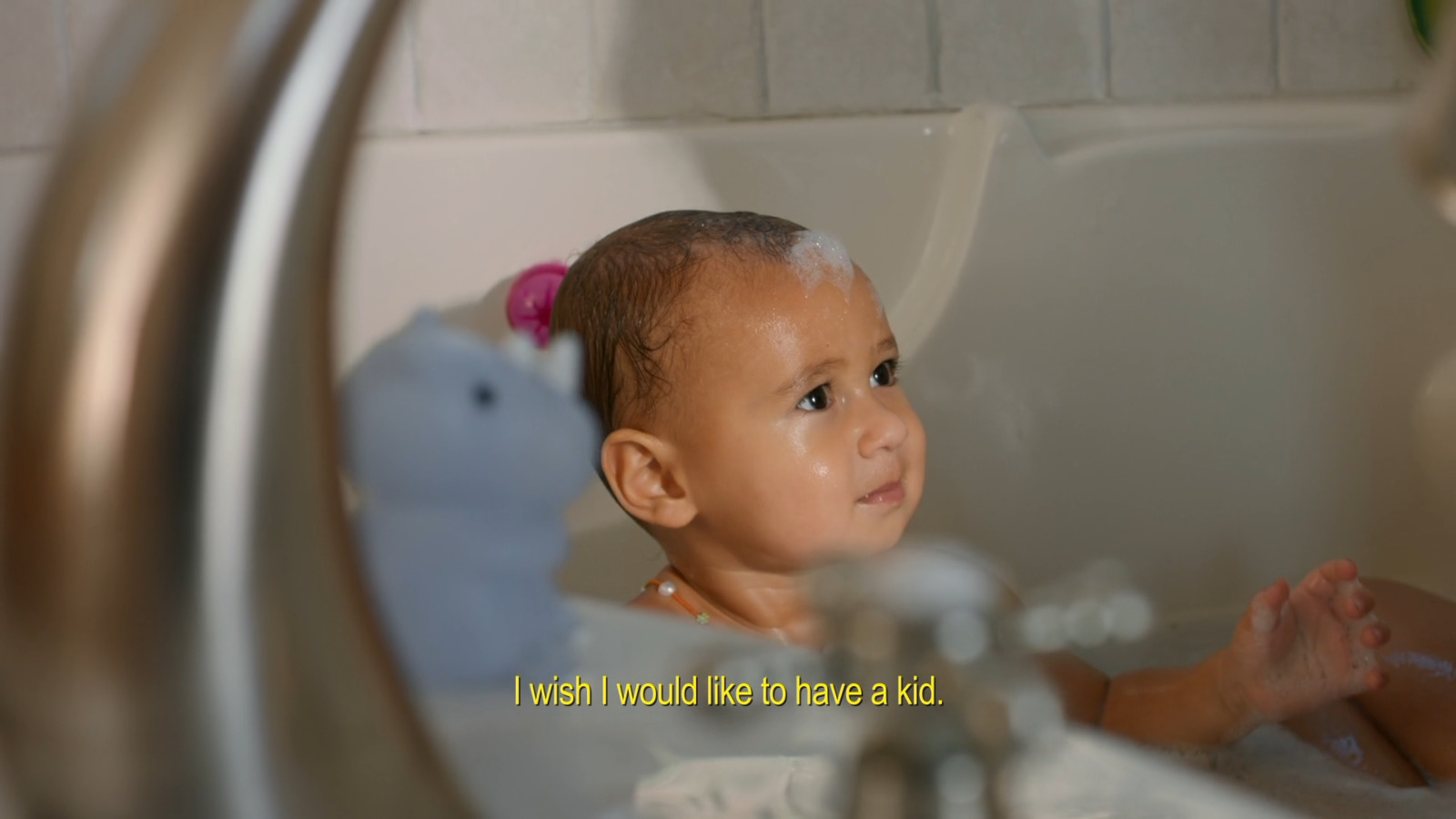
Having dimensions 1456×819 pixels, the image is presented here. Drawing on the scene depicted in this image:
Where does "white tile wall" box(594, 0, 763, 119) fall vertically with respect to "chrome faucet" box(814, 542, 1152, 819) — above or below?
above

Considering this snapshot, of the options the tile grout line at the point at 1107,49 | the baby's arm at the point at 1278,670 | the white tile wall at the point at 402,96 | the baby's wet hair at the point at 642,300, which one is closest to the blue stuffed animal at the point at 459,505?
the baby's wet hair at the point at 642,300

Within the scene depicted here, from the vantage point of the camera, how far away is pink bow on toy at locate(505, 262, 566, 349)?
1.04m

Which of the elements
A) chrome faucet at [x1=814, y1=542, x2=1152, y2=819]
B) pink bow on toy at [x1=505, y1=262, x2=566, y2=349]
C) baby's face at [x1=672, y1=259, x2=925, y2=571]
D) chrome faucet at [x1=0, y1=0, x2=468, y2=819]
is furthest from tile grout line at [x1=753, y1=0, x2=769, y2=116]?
chrome faucet at [x1=0, y1=0, x2=468, y2=819]

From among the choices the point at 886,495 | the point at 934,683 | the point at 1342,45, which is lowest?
the point at 886,495

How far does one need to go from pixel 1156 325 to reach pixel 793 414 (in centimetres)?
51

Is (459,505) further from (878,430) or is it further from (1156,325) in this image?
(1156,325)

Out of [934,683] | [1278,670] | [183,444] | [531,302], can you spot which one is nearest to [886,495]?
[1278,670]

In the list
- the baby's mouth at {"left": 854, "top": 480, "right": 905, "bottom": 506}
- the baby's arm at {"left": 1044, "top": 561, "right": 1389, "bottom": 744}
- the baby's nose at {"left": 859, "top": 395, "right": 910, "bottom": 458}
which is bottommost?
the baby's arm at {"left": 1044, "top": 561, "right": 1389, "bottom": 744}

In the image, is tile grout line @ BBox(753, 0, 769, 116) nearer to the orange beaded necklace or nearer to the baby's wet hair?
the baby's wet hair

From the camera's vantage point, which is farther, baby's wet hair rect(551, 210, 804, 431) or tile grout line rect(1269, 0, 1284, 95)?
tile grout line rect(1269, 0, 1284, 95)

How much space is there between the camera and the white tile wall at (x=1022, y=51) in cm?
122

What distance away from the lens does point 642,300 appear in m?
0.82

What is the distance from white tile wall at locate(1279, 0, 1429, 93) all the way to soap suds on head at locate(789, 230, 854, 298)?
0.67m

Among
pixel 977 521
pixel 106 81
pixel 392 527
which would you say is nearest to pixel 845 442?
pixel 977 521
